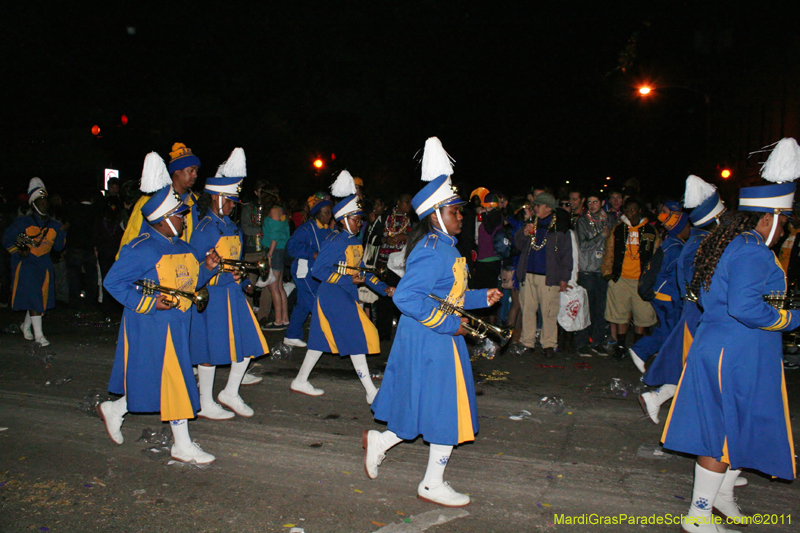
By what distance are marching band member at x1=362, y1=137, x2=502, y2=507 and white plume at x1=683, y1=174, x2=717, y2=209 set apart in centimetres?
297

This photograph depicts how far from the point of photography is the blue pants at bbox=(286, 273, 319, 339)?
7469 millimetres

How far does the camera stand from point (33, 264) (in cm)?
818

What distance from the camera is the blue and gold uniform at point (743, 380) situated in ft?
11.2

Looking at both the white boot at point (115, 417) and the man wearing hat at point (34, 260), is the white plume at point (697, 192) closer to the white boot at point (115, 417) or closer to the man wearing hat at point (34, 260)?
the white boot at point (115, 417)

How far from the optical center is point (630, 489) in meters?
4.15

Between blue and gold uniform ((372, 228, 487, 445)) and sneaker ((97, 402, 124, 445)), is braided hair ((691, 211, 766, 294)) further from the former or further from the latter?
sneaker ((97, 402, 124, 445))

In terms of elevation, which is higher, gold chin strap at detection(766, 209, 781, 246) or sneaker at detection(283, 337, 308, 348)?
gold chin strap at detection(766, 209, 781, 246)

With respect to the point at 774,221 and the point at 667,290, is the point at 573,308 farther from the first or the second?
the point at 774,221

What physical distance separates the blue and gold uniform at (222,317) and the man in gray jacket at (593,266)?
487 cm

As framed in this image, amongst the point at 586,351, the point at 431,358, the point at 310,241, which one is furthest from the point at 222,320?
the point at 586,351

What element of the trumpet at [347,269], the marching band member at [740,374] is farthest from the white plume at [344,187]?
the marching band member at [740,374]

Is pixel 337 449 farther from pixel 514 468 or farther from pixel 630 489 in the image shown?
pixel 630 489

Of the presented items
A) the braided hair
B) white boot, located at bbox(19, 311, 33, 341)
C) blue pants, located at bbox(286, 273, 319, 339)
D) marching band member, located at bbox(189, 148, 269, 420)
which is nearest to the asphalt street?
marching band member, located at bbox(189, 148, 269, 420)

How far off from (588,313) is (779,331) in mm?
4708
